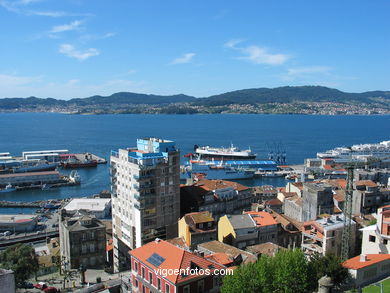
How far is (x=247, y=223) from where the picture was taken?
31359mm

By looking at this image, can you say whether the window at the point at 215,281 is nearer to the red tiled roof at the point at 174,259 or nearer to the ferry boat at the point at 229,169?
the red tiled roof at the point at 174,259

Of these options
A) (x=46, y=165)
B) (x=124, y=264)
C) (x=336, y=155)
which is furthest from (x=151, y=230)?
(x=336, y=155)

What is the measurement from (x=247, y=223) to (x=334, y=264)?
37.4 feet

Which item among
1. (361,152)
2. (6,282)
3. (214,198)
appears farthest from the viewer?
(361,152)

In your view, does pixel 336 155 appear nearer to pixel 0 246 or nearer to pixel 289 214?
pixel 289 214

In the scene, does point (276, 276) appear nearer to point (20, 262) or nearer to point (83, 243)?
point (20, 262)

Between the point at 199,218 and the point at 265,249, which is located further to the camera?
the point at 199,218

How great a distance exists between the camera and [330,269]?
20.2 m

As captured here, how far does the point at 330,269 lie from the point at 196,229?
13.0m

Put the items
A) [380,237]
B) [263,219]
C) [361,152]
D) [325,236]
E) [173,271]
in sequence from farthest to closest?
1. [361,152]
2. [263,219]
3. [325,236]
4. [380,237]
5. [173,271]

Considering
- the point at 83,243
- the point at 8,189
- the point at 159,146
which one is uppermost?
the point at 159,146

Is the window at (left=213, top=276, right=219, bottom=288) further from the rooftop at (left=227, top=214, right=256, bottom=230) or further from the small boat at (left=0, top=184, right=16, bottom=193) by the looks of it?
the small boat at (left=0, top=184, right=16, bottom=193)

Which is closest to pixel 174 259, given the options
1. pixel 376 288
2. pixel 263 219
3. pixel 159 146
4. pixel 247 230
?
pixel 376 288

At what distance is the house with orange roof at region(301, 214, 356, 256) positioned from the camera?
2786 centimetres
